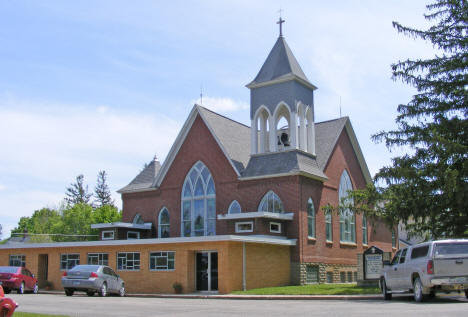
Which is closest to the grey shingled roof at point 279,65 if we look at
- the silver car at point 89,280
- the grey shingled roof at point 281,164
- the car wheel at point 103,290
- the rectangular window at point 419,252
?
the grey shingled roof at point 281,164

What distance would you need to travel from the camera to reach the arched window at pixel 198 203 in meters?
38.7

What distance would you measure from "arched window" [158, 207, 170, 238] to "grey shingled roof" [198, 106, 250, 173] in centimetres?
647

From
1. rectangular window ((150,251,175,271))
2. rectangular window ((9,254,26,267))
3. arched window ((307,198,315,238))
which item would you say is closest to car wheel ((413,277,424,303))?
rectangular window ((150,251,175,271))

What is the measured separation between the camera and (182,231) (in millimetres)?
39688

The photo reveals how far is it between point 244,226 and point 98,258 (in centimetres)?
868

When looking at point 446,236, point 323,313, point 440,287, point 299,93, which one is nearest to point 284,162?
point 299,93

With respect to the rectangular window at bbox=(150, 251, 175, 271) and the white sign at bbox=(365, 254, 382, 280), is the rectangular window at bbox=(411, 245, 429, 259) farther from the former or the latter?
the rectangular window at bbox=(150, 251, 175, 271)

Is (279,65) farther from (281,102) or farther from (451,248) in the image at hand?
(451,248)

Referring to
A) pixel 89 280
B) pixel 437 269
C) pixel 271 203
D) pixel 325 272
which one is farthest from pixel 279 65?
pixel 437 269

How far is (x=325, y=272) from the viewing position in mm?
37281

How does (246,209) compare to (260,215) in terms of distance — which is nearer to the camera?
(260,215)

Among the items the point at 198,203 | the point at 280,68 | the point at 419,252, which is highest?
the point at 280,68

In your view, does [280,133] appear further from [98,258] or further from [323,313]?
[323,313]

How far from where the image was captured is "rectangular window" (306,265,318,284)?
1386 inches
